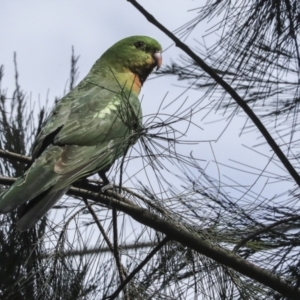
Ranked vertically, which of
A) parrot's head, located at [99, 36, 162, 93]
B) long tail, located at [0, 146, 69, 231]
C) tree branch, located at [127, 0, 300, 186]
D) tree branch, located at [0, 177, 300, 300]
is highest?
parrot's head, located at [99, 36, 162, 93]

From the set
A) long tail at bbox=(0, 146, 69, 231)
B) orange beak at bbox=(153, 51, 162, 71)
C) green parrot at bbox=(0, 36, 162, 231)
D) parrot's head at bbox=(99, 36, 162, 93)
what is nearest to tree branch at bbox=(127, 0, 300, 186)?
green parrot at bbox=(0, 36, 162, 231)

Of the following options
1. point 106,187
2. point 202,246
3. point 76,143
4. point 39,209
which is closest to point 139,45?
point 76,143

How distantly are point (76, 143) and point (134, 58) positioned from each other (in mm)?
1135

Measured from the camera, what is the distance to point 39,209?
1.70 meters

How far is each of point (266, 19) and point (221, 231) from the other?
2.06 ft

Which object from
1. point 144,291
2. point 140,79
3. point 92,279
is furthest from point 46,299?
point 140,79

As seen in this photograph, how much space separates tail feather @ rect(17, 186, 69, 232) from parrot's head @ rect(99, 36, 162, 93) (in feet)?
4.45

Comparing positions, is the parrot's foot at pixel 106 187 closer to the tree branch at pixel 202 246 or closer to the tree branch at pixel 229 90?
the tree branch at pixel 202 246

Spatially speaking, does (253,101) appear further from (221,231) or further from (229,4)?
(221,231)

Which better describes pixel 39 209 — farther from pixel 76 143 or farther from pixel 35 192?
pixel 76 143

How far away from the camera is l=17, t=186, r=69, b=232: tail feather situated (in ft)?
5.42

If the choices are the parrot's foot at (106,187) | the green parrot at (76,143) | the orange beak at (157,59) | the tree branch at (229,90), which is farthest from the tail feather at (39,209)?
the orange beak at (157,59)

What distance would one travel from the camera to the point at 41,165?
6.31 feet

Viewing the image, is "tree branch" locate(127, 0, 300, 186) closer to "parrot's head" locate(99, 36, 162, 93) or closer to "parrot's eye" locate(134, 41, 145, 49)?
"parrot's head" locate(99, 36, 162, 93)
